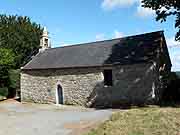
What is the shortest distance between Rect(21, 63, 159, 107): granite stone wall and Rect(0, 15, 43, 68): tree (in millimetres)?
12737

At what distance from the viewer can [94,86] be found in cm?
2762

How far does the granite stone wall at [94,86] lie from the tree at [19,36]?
41.8ft

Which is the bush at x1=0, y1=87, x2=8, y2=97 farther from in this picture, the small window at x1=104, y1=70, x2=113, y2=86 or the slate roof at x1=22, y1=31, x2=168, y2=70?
the small window at x1=104, y1=70, x2=113, y2=86

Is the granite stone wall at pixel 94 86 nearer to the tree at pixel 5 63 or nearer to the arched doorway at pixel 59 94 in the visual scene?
the arched doorway at pixel 59 94

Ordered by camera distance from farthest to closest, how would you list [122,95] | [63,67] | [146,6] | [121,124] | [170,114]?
[63,67]
[122,95]
[146,6]
[170,114]
[121,124]

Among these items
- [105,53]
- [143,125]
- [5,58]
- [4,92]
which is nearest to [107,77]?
[105,53]

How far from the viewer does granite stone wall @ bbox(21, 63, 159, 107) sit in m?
24.8

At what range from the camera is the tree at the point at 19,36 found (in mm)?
45562

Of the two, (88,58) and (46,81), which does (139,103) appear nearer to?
(88,58)

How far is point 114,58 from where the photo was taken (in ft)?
89.9

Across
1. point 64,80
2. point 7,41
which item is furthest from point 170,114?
point 7,41

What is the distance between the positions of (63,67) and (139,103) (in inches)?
364

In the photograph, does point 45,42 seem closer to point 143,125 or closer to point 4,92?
point 4,92

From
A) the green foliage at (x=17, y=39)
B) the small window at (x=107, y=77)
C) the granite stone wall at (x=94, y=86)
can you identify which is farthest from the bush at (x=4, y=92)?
the small window at (x=107, y=77)
